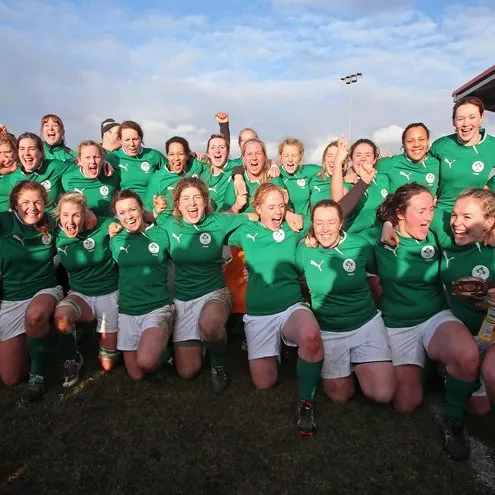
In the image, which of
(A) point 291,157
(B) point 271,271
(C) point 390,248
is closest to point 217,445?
(B) point 271,271

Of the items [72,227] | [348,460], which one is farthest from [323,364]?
[72,227]

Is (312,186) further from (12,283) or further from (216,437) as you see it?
(12,283)

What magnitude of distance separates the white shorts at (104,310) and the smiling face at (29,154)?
1.65 meters

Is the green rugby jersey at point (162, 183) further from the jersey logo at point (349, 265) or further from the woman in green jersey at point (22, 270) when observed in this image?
the jersey logo at point (349, 265)

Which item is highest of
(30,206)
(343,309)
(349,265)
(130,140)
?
(130,140)

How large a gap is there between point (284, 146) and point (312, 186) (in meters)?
0.61

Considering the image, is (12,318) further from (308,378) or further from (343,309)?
(343,309)

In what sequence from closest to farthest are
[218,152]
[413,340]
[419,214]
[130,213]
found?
[419,214] → [413,340] → [130,213] → [218,152]

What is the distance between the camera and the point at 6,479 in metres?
2.70

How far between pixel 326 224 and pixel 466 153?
2284 mm

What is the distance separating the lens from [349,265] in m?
3.53

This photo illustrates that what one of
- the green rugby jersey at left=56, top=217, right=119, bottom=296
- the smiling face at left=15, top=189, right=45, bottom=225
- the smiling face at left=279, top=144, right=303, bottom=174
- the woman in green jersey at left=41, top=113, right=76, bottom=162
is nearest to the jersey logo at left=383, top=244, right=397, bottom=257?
the smiling face at left=279, top=144, right=303, bottom=174

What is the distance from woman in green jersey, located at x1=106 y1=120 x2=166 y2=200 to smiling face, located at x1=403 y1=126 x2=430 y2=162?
316cm

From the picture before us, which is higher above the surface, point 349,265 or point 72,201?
point 72,201
